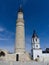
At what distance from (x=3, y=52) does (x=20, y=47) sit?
477 centimetres

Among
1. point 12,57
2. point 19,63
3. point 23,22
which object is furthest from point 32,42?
point 19,63

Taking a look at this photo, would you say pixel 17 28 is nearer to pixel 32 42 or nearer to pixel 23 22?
pixel 23 22

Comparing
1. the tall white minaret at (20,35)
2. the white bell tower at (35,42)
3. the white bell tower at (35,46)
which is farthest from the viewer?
the white bell tower at (35,42)

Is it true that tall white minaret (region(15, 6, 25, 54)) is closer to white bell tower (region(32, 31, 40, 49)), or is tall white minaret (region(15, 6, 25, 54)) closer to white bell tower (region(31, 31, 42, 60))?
white bell tower (region(31, 31, 42, 60))

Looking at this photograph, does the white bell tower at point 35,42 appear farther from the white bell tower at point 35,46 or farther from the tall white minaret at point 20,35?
the tall white minaret at point 20,35

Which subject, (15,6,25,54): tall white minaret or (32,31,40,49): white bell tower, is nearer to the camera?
(15,6,25,54): tall white minaret

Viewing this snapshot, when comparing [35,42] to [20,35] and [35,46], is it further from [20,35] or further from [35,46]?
[20,35]

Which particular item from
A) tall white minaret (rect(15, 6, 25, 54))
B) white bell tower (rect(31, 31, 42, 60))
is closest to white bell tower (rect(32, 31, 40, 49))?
white bell tower (rect(31, 31, 42, 60))

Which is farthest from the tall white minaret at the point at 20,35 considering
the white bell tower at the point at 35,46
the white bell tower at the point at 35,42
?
the white bell tower at the point at 35,42

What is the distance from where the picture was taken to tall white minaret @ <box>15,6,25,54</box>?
27.3m

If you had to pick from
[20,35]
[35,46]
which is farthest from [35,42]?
[20,35]

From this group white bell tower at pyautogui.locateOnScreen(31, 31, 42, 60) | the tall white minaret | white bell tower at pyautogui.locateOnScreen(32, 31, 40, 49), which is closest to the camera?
the tall white minaret

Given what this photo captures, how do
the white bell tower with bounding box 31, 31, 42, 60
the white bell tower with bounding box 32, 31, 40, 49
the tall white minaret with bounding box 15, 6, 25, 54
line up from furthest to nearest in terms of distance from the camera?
the white bell tower with bounding box 32, 31, 40, 49, the white bell tower with bounding box 31, 31, 42, 60, the tall white minaret with bounding box 15, 6, 25, 54

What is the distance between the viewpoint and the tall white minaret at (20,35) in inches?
1077
